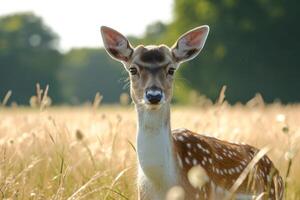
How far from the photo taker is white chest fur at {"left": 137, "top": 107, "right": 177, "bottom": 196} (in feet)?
18.3

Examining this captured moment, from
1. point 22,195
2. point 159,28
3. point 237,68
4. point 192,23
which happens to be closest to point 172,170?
point 22,195

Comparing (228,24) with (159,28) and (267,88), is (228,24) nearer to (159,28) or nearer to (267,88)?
(267,88)

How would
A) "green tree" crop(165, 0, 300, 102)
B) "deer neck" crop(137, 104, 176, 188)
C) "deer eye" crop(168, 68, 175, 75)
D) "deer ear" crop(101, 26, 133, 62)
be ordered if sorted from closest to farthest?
"deer neck" crop(137, 104, 176, 188), "deer eye" crop(168, 68, 175, 75), "deer ear" crop(101, 26, 133, 62), "green tree" crop(165, 0, 300, 102)

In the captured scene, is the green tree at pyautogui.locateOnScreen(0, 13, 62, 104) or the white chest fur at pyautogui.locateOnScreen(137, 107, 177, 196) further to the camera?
the green tree at pyautogui.locateOnScreen(0, 13, 62, 104)

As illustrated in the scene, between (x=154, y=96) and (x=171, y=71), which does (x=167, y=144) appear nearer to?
(x=154, y=96)

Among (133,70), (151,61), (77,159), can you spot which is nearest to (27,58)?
(77,159)

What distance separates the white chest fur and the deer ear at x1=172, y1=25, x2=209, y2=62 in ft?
2.67

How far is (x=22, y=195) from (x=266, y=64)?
160 feet

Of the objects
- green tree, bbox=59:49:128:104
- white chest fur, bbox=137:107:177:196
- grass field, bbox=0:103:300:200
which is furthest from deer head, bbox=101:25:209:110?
green tree, bbox=59:49:128:104

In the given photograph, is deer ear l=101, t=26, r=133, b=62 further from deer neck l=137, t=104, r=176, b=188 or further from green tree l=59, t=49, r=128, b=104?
green tree l=59, t=49, r=128, b=104

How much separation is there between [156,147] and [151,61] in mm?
724

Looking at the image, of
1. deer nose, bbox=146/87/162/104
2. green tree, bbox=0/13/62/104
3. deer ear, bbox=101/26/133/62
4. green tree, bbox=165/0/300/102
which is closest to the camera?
deer nose, bbox=146/87/162/104

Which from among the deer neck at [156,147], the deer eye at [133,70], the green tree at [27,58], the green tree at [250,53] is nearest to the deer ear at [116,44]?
the deer eye at [133,70]

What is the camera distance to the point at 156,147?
5633 millimetres
